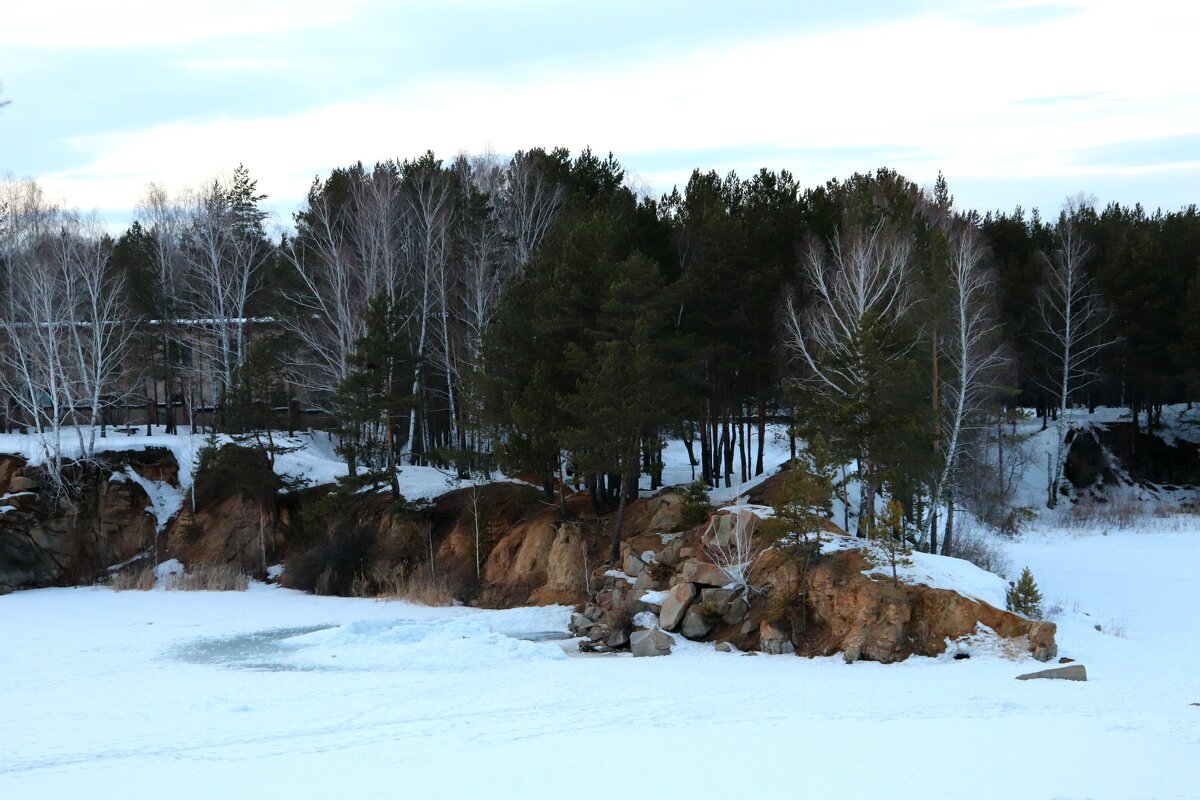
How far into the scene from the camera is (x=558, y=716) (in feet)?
51.4

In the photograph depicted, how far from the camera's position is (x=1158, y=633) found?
902 inches

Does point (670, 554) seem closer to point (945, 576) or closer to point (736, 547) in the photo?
point (736, 547)

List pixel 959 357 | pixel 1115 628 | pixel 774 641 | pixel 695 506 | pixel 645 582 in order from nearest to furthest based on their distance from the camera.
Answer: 1. pixel 774 641
2. pixel 1115 628
3. pixel 645 582
4. pixel 695 506
5. pixel 959 357

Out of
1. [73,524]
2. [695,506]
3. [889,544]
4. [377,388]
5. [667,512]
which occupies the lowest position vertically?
[73,524]

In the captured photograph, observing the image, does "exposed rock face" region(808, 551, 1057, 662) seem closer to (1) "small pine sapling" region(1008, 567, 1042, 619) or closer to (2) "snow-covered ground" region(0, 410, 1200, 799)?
(2) "snow-covered ground" region(0, 410, 1200, 799)

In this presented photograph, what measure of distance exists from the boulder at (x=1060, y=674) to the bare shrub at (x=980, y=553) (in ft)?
36.2

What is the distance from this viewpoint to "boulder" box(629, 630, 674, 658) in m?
22.5

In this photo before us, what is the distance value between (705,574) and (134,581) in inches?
882

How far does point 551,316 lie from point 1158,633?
17368 millimetres

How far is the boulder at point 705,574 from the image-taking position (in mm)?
24219

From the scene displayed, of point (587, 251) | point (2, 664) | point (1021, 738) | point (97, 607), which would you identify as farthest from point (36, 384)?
point (1021, 738)

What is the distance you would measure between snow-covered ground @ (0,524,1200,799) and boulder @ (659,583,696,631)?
100cm

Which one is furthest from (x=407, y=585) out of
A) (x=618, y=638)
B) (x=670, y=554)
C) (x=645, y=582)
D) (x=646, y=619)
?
(x=618, y=638)

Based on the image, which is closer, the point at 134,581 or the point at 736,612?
the point at 736,612
